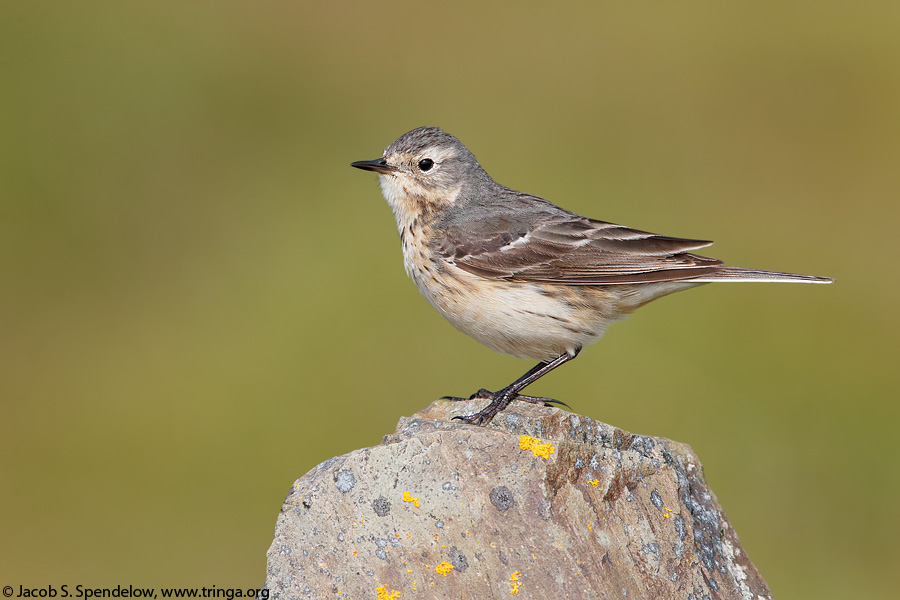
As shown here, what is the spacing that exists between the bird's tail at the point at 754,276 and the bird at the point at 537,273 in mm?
15

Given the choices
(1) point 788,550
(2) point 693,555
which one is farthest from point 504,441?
(1) point 788,550

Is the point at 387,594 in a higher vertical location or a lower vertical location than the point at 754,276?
lower

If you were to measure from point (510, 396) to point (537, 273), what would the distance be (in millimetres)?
1127

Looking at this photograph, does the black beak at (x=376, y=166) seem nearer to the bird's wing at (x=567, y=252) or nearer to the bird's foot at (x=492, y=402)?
the bird's wing at (x=567, y=252)

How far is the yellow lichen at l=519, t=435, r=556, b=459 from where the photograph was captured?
6430 mm

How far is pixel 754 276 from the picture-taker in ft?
25.6

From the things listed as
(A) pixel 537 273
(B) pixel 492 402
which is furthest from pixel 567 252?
(B) pixel 492 402

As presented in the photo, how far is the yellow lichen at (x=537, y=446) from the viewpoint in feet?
21.1

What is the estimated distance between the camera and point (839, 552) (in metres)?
12.9

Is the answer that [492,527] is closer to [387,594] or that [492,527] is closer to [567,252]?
[387,594]

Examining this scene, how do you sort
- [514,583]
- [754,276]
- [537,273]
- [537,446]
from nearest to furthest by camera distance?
1. [514,583]
2. [537,446]
3. [754,276]
4. [537,273]

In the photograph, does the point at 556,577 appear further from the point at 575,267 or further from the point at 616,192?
the point at 616,192

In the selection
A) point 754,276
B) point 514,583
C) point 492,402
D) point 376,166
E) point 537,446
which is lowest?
point 514,583

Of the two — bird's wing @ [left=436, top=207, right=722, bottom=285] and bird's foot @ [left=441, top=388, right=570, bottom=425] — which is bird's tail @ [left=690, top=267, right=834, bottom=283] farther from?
bird's foot @ [left=441, top=388, right=570, bottom=425]
